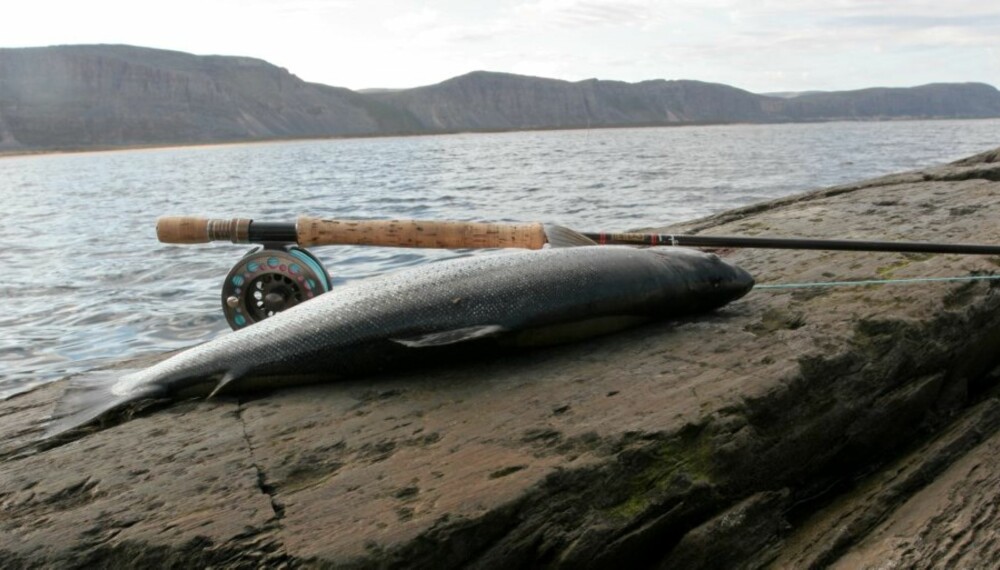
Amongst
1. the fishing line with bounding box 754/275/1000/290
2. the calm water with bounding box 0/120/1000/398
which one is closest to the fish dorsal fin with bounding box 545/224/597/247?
the fishing line with bounding box 754/275/1000/290

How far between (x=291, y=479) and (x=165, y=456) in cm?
63

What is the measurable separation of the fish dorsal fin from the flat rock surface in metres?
0.88

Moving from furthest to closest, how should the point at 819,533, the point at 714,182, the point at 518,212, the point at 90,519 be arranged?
1. the point at 714,182
2. the point at 518,212
3. the point at 819,533
4. the point at 90,519

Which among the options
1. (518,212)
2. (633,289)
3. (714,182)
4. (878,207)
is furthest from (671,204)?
(633,289)

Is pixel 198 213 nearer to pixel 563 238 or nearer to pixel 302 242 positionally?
pixel 302 242

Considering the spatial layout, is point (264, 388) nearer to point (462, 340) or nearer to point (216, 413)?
point (216, 413)

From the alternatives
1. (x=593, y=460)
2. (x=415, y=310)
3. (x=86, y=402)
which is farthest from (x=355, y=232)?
(x=593, y=460)

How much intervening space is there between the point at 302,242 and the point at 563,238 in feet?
5.69

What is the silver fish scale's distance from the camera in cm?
384

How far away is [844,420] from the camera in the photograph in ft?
12.1

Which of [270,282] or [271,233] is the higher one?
[271,233]

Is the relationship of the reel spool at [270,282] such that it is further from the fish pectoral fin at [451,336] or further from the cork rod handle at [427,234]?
the fish pectoral fin at [451,336]

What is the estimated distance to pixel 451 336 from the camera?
369 centimetres

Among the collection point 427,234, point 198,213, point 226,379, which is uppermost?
point 427,234
